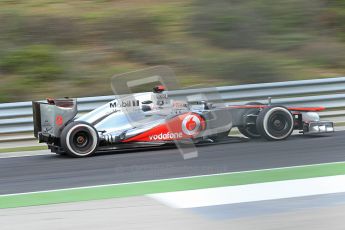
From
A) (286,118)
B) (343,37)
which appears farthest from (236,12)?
(286,118)

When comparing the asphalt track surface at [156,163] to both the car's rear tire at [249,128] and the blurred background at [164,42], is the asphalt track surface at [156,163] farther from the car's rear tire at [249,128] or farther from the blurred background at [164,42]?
the blurred background at [164,42]

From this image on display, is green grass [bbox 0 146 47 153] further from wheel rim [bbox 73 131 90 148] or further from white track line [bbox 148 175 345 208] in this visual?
white track line [bbox 148 175 345 208]

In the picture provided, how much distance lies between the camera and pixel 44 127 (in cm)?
937

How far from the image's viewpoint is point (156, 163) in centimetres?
852

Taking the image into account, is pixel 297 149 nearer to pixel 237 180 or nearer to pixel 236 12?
pixel 237 180

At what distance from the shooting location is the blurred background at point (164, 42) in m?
14.3

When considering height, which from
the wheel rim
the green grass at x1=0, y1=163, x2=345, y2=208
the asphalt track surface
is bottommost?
the green grass at x1=0, y1=163, x2=345, y2=208

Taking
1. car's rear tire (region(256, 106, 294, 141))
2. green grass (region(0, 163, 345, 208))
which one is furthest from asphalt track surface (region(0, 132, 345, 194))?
green grass (region(0, 163, 345, 208))

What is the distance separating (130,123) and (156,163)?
3.64 ft

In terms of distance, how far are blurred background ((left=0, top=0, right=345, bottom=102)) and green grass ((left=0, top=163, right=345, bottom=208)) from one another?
6.46 metres

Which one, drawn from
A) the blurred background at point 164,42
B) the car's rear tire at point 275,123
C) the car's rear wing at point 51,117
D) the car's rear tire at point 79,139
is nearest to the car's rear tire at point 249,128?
the car's rear tire at point 275,123

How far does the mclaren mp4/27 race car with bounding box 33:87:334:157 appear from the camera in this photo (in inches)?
366

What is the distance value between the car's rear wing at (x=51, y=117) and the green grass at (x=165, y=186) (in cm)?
255

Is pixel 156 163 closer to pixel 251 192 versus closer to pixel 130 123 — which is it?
pixel 130 123
